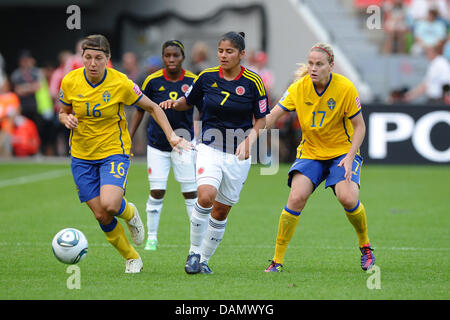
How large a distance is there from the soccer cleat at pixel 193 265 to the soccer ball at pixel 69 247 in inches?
40.1

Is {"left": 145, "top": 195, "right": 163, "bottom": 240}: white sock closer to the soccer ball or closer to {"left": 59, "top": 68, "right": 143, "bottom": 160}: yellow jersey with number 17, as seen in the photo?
{"left": 59, "top": 68, "right": 143, "bottom": 160}: yellow jersey with number 17

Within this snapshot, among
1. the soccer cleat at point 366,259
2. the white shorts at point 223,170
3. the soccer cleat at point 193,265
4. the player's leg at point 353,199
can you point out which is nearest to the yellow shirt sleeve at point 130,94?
the white shorts at point 223,170

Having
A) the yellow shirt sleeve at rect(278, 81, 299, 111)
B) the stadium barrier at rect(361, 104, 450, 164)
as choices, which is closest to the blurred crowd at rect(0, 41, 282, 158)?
the stadium barrier at rect(361, 104, 450, 164)

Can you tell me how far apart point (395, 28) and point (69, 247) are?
55.8 ft

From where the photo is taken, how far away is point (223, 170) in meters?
8.10

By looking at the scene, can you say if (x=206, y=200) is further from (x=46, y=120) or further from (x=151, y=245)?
(x=46, y=120)

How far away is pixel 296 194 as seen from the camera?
26.8 ft

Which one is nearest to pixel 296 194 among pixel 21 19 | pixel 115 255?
pixel 115 255

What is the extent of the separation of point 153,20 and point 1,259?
17.8 metres

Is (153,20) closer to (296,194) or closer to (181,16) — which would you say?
(181,16)

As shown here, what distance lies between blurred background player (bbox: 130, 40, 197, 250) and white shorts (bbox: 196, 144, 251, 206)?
1951 millimetres

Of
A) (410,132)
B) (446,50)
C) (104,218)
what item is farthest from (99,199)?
(446,50)

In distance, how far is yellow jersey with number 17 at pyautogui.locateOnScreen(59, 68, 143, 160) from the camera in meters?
7.93

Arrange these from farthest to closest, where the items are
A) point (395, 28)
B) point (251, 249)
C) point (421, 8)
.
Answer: point (421, 8) < point (395, 28) < point (251, 249)
